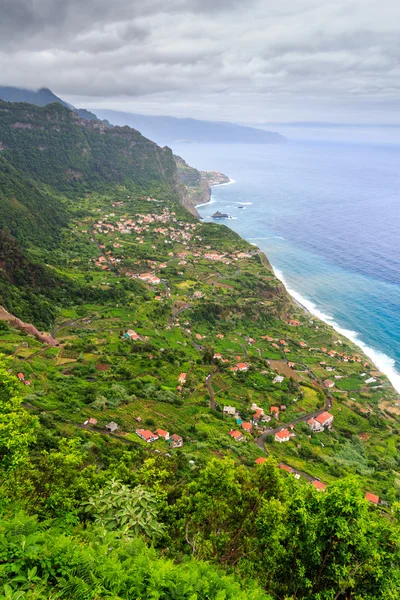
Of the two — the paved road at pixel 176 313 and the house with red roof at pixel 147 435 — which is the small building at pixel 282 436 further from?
the paved road at pixel 176 313

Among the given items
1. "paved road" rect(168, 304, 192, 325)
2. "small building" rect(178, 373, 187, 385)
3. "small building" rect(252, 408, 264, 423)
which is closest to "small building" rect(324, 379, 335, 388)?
"small building" rect(252, 408, 264, 423)

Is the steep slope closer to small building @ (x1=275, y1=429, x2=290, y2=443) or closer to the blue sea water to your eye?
the blue sea water

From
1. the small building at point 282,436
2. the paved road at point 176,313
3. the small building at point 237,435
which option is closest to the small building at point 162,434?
the small building at point 237,435

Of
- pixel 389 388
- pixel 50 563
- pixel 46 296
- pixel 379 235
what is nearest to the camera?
pixel 50 563

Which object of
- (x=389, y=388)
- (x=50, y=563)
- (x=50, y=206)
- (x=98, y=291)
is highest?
(x=50, y=563)

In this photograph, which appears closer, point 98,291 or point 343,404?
point 343,404

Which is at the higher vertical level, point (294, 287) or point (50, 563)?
point (50, 563)

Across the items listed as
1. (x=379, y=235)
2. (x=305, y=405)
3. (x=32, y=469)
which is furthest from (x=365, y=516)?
(x=379, y=235)

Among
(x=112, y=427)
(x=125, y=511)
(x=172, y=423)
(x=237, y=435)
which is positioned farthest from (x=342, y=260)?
(x=125, y=511)

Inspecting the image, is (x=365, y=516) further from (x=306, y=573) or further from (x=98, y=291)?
(x=98, y=291)
